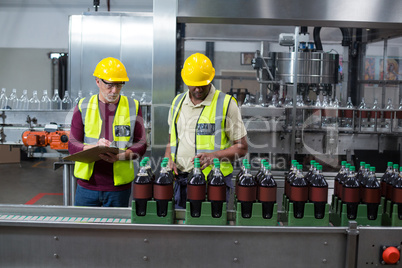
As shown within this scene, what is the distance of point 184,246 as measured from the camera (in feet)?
6.09

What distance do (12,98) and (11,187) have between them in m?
2.52

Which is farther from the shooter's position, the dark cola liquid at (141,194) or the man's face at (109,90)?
the man's face at (109,90)

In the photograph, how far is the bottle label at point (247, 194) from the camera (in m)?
1.92

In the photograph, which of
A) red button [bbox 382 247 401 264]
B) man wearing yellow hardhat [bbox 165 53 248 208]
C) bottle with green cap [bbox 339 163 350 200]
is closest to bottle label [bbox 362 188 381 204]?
bottle with green cap [bbox 339 163 350 200]

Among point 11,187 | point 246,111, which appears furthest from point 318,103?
point 11,187

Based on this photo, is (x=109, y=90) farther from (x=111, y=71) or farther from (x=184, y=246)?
(x=184, y=246)

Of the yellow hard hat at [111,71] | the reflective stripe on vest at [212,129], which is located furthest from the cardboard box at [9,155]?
the reflective stripe on vest at [212,129]

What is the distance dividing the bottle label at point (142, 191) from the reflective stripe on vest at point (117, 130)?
2.60ft

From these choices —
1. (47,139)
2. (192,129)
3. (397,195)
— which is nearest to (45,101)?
(47,139)

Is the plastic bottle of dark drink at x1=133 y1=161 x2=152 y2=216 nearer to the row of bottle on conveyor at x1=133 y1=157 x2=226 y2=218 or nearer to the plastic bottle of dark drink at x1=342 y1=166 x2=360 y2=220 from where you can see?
the row of bottle on conveyor at x1=133 y1=157 x2=226 y2=218

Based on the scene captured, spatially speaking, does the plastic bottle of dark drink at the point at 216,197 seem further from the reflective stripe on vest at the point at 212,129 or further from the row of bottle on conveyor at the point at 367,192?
the reflective stripe on vest at the point at 212,129

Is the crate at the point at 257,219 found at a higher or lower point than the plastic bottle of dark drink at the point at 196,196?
lower

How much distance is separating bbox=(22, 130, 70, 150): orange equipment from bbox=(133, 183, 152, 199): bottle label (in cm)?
205

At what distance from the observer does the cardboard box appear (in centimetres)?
839
